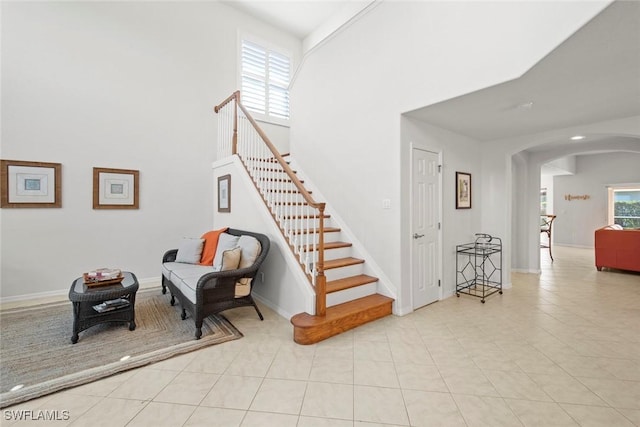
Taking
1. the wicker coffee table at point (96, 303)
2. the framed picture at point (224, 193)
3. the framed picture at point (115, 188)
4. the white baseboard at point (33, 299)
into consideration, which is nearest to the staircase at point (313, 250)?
the framed picture at point (224, 193)

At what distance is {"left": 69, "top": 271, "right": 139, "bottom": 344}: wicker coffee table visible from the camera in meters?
2.65

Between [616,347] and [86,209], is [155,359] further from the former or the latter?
[616,347]

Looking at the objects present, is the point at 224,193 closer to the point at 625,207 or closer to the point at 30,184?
the point at 30,184

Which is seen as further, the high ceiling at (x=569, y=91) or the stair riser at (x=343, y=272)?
the stair riser at (x=343, y=272)

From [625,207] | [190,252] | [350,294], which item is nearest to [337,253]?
[350,294]

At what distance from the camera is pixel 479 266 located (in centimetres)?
456

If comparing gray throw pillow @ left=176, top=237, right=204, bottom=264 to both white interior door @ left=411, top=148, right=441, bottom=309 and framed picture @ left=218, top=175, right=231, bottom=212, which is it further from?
white interior door @ left=411, top=148, right=441, bottom=309

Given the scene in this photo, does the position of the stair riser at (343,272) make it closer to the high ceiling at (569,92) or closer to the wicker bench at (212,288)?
the wicker bench at (212,288)

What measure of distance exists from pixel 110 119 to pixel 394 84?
13.6 ft

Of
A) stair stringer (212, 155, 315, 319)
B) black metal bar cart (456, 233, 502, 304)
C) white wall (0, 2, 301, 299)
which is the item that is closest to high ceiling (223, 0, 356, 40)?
white wall (0, 2, 301, 299)

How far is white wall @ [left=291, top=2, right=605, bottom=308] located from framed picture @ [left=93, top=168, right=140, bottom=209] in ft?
8.78

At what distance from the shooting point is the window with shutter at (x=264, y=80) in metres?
5.94

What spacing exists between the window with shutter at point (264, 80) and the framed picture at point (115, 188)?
103 inches

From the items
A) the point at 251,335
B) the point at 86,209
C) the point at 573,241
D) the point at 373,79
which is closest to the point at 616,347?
the point at 251,335
